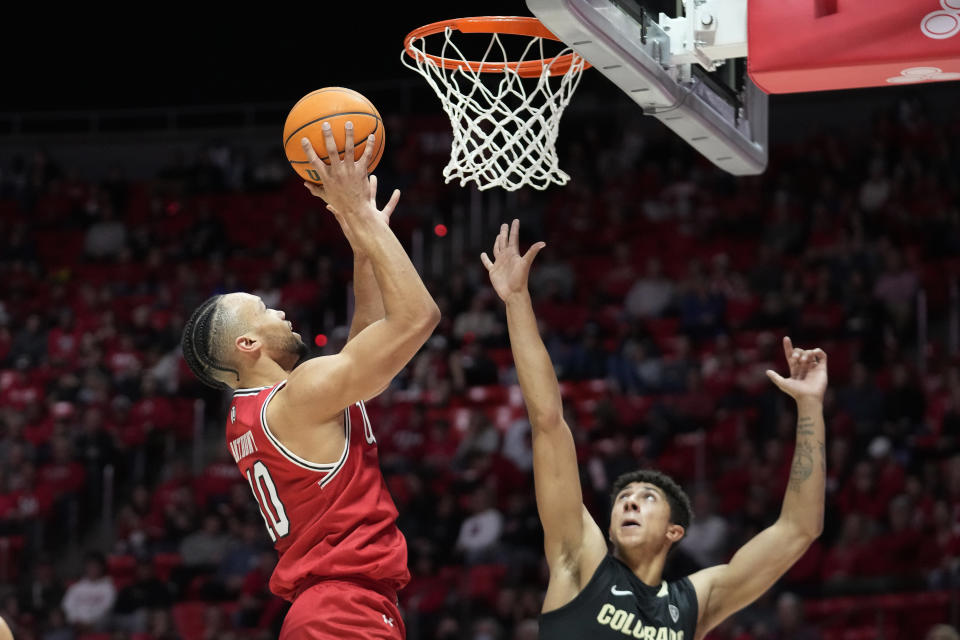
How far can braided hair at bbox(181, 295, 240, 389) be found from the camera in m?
3.40

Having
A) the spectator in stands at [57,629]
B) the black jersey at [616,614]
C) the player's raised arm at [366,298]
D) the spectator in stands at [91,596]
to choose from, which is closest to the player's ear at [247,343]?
the player's raised arm at [366,298]

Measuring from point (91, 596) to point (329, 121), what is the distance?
681 cm

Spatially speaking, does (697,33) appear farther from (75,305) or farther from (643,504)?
(75,305)

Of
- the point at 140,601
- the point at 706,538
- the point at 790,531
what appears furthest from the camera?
the point at 140,601

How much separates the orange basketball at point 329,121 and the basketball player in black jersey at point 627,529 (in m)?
0.47

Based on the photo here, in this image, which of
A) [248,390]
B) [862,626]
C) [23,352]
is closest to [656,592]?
[248,390]

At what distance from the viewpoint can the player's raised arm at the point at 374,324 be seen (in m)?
3.04

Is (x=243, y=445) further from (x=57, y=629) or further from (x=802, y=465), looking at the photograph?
(x=57, y=629)

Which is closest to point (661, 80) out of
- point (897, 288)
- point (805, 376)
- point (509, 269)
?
point (509, 269)

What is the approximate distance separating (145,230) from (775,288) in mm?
6740

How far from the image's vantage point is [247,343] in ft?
11.1

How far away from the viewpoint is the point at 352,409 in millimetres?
3424

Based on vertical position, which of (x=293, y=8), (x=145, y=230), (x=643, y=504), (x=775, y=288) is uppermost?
(x=293, y=8)

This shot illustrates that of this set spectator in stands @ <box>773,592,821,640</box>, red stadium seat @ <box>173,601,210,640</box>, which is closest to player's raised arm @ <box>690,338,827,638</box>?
spectator in stands @ <box>773,592,821,640</box>
